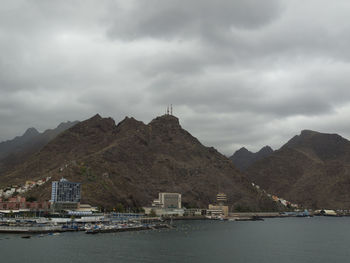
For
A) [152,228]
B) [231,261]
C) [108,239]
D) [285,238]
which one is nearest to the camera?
[231,261]

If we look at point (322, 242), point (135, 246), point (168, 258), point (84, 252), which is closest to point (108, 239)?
point (135, 246)

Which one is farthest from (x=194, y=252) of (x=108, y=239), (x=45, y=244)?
(x=45, y=244)

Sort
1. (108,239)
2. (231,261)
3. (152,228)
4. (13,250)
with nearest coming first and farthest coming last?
(231,261) < (13,250) < (108,239) < (152,228)

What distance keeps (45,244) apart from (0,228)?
1874 inches

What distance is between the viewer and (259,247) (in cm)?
13088

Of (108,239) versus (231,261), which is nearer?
(231,261)

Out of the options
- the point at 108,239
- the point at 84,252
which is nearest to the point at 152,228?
the point at 108,239

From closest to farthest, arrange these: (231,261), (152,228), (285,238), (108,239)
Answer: (231,261) → (108,239) → (285,238) → (152,228)

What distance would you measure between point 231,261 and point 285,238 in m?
63.9

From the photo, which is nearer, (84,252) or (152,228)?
(84,252)

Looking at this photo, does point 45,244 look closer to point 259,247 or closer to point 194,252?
point 194,252

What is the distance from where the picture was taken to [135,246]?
124 metres

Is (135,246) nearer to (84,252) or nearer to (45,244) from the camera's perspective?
(84,252)

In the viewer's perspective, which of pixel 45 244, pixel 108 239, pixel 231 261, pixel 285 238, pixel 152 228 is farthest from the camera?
pixel 152 228
